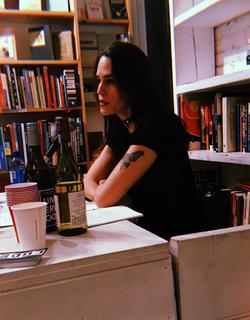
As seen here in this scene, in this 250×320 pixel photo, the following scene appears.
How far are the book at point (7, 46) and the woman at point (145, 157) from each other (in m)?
1.33

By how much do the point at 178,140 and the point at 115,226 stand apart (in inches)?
23.5

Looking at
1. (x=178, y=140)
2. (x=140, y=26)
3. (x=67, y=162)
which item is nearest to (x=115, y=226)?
(x=67, y=162)

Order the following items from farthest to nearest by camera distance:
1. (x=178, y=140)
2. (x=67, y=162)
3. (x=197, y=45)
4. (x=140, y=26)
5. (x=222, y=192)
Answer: (x=140, y=26)
(x=197, y=45)
(x=222, y=192)
(x=178, y=140)
(x=67, y=162)

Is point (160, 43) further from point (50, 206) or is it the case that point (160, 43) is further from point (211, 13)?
point (50, 206)

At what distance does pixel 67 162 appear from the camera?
93cm

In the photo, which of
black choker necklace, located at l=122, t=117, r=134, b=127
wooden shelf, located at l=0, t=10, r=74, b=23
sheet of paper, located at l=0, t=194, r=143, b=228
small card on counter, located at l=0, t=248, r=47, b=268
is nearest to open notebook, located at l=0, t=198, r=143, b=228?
sheet of paper, located at l=0, t=194, r=143, b=228

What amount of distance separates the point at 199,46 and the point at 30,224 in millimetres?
1557

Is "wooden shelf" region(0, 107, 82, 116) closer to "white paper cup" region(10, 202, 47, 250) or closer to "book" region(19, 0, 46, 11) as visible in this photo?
"book" region(19, 0, 46, 11)

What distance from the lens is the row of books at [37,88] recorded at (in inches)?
104

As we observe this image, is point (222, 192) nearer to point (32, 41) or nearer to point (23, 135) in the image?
point (23, 135)

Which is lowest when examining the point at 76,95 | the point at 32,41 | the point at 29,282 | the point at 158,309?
the point at 158,309

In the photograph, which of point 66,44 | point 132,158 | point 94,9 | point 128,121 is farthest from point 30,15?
point 132,158

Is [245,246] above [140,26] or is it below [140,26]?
below

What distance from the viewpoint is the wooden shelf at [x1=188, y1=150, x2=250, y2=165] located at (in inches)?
55.0
